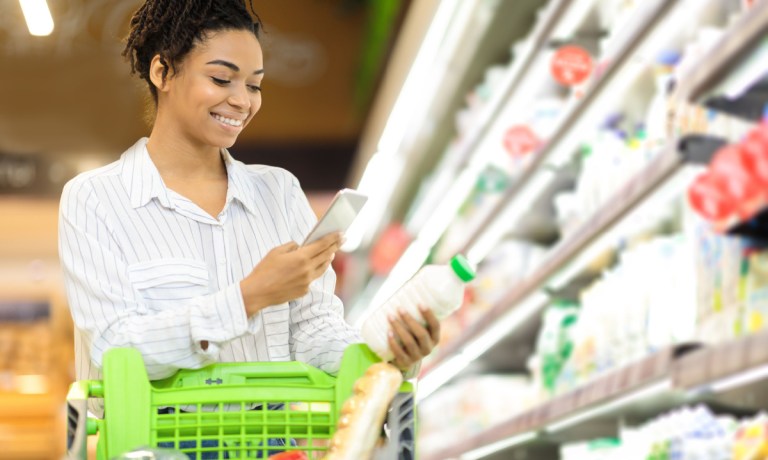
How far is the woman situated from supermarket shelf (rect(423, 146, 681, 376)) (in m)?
0.71

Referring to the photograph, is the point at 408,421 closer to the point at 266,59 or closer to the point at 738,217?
the point at 738,217

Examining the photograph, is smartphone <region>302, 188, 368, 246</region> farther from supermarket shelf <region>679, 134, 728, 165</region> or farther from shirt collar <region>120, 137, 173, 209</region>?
supermarket shelf <region>679, 134, 728, 165</region>

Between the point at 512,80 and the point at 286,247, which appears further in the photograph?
the point at 512,80

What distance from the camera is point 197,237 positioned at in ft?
6.68

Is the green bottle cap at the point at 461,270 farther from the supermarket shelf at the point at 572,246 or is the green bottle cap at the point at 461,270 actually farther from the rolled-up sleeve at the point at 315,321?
the supermarket shelf at the point at 572,246

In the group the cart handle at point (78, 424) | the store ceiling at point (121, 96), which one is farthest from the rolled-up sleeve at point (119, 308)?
the store ceiling at point (121, 96)

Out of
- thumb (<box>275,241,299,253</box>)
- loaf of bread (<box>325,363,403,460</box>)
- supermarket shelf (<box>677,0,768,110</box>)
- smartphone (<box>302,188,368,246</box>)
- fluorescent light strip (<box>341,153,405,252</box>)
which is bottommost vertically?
loaf of bread (<box>325,363,403,460</box>)

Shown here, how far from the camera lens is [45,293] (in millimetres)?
11516

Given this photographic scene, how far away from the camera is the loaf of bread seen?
168 cm

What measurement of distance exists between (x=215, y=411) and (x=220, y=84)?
1.74 ft

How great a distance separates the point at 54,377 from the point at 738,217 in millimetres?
9168

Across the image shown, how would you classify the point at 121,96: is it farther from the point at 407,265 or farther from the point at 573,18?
the point at 573,18

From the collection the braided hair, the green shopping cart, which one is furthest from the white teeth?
the green shopping cart

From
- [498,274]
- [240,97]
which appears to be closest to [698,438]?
[240,97]
